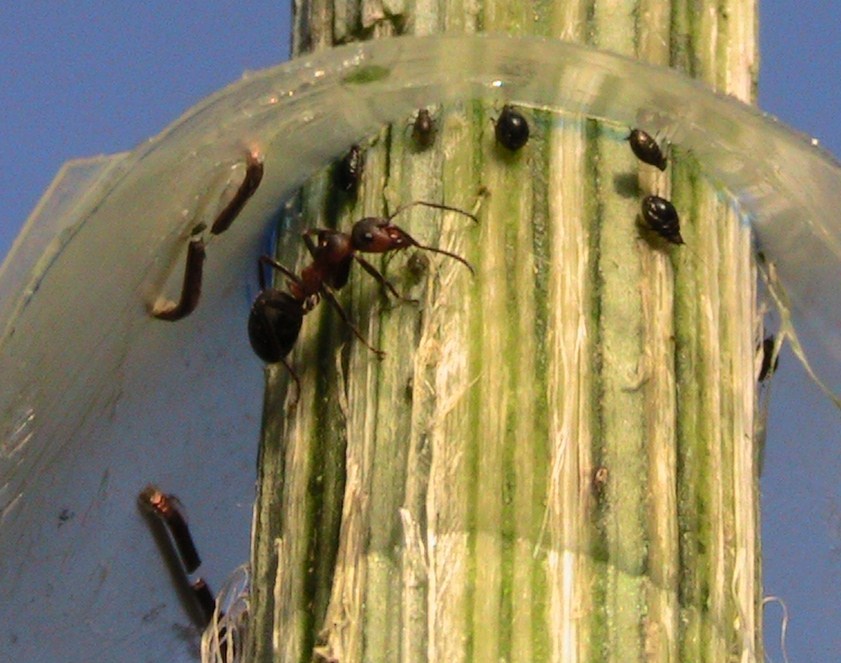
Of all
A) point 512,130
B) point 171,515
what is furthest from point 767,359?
point 171,515

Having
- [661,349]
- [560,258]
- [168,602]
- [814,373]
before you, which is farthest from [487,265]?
[168,602]

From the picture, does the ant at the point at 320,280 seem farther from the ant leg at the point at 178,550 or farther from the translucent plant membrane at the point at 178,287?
the ant leg at the point at 178,550

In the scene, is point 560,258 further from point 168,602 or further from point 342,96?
point 168,602

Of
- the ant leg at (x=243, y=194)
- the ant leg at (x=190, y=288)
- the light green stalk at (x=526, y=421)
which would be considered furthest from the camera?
the ant leg at (x=190, y=288)

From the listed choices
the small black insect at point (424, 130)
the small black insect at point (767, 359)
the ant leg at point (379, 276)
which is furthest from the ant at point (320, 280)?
the small black insect at point (767, 359)

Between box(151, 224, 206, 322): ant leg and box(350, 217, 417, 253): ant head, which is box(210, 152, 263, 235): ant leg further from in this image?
box(350, 217, 417, 253): ant head

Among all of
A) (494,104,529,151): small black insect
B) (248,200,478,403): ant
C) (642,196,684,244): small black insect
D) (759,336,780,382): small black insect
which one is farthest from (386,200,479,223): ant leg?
(759,336,780,382): small black insect

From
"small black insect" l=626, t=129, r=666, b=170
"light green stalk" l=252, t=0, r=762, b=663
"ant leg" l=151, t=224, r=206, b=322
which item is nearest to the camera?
"light green stalk" l=252, t=0, r=762, b=663
